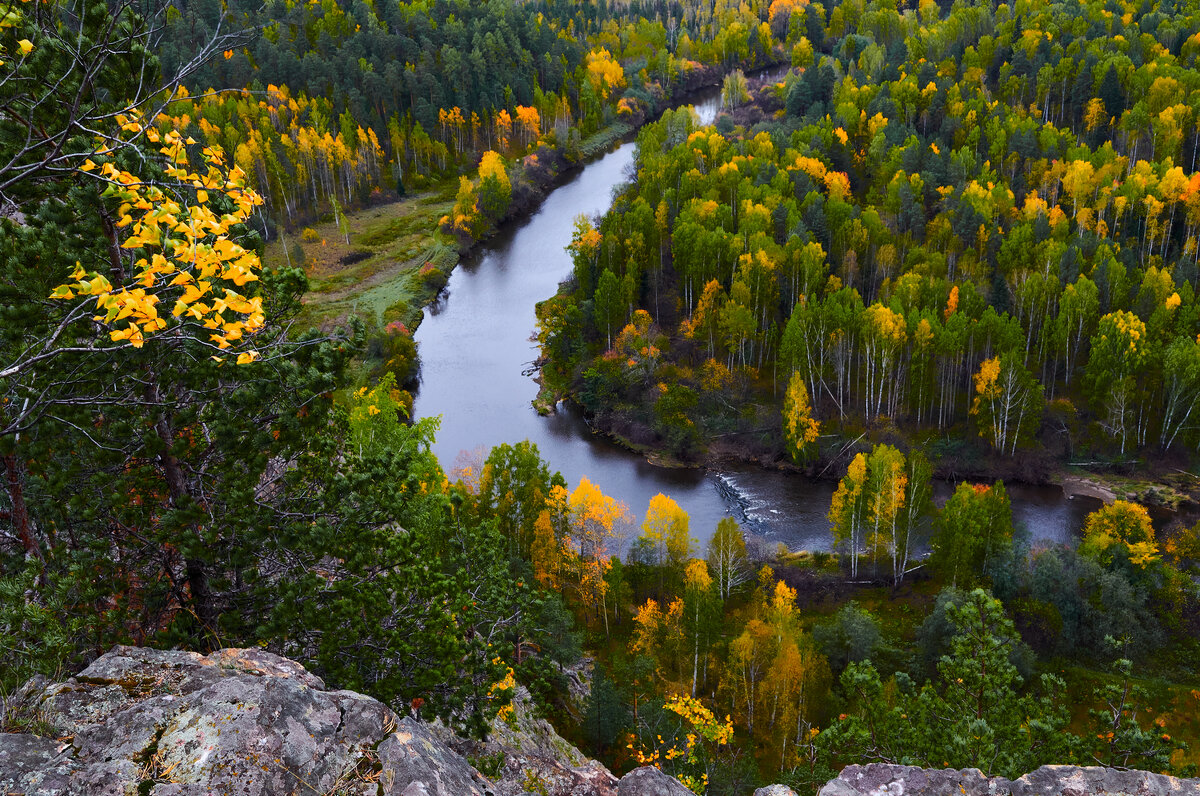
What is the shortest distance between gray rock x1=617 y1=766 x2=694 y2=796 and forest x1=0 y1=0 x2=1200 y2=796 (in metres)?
3.16

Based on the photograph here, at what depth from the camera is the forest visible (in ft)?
33.4

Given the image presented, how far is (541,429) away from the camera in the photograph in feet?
204

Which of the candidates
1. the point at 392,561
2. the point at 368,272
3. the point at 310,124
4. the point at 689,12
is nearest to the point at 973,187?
the point at 368,272

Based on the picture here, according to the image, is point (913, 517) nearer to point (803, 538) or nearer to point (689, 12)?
point (803, 538)

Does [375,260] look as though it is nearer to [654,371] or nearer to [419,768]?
[654,371]

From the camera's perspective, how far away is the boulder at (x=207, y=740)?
740cm

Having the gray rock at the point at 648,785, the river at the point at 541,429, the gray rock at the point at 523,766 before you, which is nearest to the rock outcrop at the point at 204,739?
the gray rock at the point at 648,785

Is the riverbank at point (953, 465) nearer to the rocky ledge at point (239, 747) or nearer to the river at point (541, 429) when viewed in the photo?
the river at point (541, 429)

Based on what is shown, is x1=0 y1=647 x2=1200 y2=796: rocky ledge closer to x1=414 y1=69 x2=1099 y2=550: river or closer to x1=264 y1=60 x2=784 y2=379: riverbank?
x1=414 y1=69 x2=1099 y2=550: river

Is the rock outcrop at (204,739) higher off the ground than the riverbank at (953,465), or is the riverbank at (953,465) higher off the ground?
the rock outcrop at (204,739)

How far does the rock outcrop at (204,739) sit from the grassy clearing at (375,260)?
6858 centimetres

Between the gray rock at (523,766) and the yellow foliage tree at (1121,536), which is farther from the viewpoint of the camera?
the yellow foliage tree at (1121,536)

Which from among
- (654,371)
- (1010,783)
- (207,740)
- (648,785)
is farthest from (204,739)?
(654,371)

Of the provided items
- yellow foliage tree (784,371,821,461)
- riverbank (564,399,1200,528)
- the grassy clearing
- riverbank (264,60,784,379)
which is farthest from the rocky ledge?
the grassy clearing
